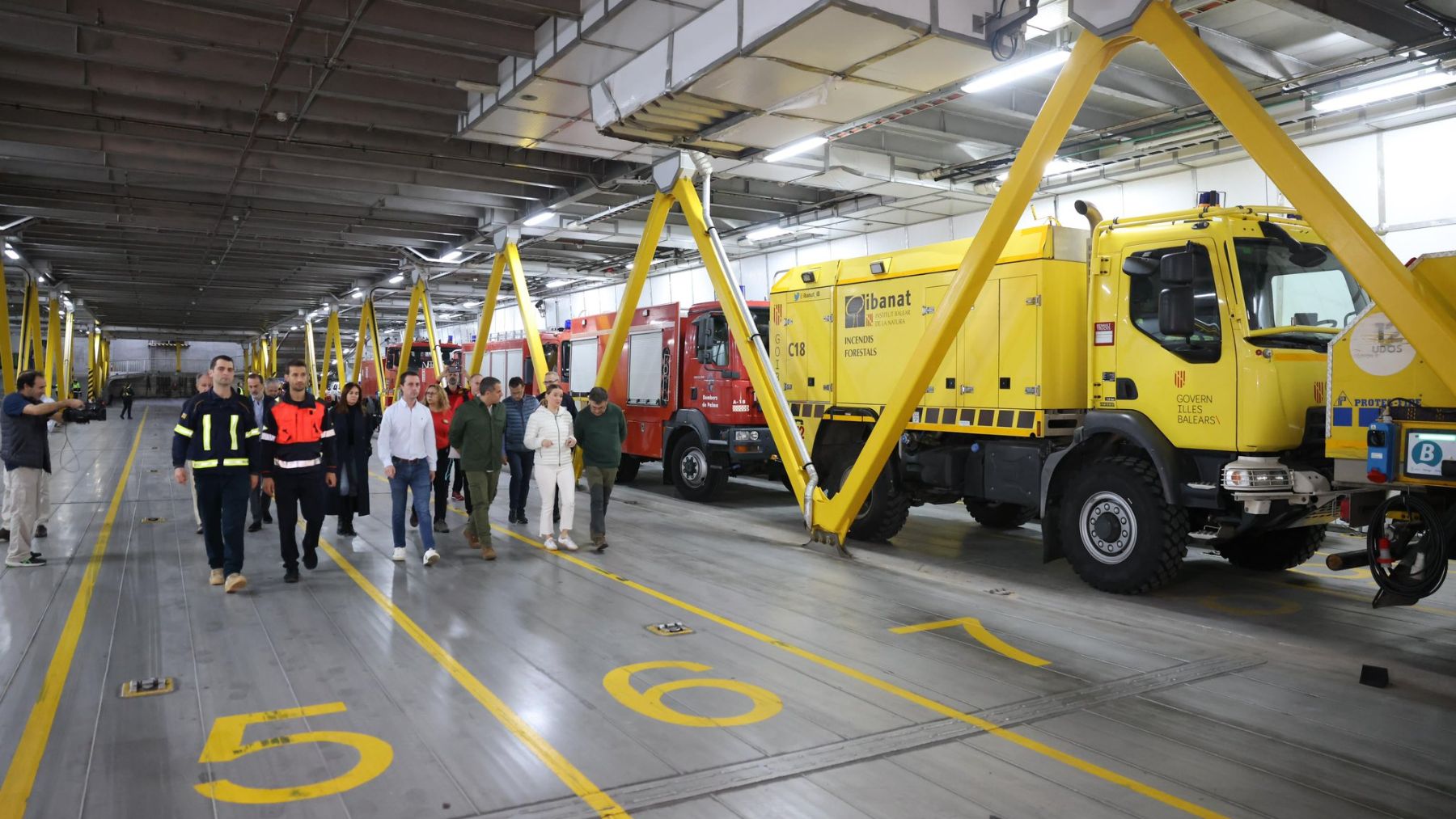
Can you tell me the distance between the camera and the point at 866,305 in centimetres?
995

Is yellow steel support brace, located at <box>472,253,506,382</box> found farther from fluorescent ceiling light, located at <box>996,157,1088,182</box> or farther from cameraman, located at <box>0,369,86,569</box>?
fluorescent ceiling light, located at <box>996,157,1088,182</box>

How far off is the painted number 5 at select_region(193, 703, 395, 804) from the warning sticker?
6000 mm

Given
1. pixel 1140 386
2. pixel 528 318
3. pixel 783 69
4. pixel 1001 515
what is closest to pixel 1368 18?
pixel 1140 386

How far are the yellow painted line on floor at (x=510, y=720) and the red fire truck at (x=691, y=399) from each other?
6.26m

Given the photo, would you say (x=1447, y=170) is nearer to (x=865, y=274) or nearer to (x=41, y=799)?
(x=865, y=274)

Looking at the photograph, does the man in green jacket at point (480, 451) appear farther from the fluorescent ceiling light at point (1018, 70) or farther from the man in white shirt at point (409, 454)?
the fluorescent ceiling light at point (1018, 70)

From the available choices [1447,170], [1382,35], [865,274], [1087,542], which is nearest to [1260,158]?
[1087,542]

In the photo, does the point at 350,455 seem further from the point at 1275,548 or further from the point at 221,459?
the point at 1275,548

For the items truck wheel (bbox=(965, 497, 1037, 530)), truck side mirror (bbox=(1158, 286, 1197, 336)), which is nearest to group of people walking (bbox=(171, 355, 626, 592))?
truck wheel (bbox=(965, 497, 1037, 530))

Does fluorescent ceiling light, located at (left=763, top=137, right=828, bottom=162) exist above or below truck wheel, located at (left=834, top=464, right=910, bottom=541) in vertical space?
above

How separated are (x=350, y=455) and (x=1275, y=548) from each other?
896 cm

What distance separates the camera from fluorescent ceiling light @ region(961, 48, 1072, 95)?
8.34 m

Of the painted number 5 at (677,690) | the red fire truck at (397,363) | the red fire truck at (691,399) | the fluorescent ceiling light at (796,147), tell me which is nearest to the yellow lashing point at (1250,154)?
the fluorescent ceiling light at (796,147)

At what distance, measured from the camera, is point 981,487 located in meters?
8.80
